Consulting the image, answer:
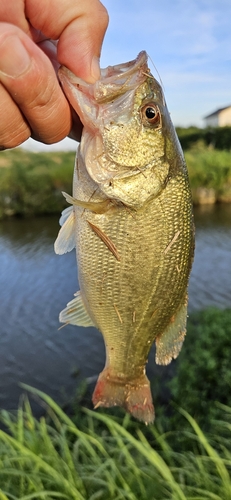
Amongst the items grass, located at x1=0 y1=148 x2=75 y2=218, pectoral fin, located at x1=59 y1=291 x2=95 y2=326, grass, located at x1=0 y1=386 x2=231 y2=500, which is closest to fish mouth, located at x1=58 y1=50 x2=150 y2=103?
pectoral fin, located at x1=59 y1=291 x2=95 y2=326

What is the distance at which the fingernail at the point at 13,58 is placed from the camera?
1.40 metres

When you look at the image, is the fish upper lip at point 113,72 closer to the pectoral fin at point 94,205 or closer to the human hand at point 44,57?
the human hand at point 44,57

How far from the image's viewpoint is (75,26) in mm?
1575

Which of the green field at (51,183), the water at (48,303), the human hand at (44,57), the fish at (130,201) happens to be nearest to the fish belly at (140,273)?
the fish at (130,201)

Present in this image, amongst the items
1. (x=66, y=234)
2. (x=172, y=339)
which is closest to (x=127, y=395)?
(x=172, y=339)

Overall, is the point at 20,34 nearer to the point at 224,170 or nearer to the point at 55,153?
the point at 224,170

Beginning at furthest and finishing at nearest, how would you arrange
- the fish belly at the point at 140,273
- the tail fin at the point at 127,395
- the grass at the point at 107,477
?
the grass at the point at 107,477 → the tail fin at the point at 127,395 → the fish belly at the point at 140,273

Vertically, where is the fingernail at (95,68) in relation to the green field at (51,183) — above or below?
above

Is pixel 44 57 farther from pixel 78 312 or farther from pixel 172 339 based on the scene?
pixel 172 339

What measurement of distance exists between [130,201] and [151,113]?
43cm

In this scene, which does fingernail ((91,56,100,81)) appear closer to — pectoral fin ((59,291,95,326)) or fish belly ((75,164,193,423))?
fish belly ((75,164,193,423))

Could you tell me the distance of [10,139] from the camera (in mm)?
1781

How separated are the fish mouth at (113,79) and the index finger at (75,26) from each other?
0.13 feet

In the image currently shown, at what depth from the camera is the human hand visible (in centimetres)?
148
